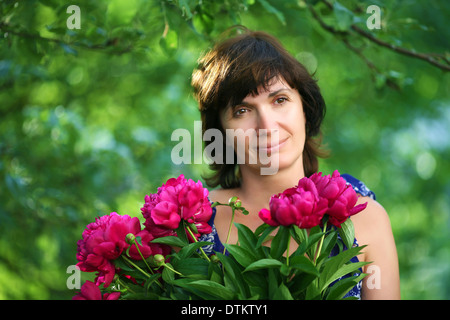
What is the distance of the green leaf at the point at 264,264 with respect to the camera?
827mm

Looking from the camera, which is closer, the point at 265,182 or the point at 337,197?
the point at 337,197

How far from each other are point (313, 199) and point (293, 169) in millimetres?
486

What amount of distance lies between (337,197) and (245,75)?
47 centimetres

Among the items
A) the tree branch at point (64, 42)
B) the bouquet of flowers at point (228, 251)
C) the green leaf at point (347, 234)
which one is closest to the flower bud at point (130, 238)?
the bouquet of flowers at point (228, 251)

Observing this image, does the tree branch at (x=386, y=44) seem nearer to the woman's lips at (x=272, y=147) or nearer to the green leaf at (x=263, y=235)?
the woman's lips at (x=272, y=147)

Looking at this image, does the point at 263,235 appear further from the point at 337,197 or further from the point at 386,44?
the point at 386,44

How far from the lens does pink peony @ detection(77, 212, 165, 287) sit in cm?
93

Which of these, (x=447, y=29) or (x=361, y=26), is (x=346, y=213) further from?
(x=447, y=29)

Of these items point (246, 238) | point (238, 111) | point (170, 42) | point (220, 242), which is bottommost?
point (246, 238)

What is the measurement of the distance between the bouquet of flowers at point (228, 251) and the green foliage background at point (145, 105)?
A: 595mm

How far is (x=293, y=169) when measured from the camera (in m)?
1.36

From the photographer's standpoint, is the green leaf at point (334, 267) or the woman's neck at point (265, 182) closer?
the green leaf at point (334, 267)

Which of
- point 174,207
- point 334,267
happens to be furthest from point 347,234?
point 174,207

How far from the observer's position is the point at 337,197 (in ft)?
2.99
